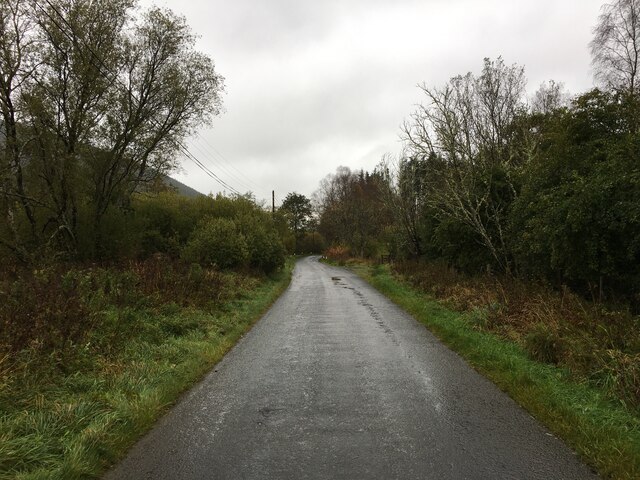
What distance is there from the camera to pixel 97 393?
532 cm

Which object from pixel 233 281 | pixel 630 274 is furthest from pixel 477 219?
pixel 233 281

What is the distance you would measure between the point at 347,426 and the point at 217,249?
1883 centimetres

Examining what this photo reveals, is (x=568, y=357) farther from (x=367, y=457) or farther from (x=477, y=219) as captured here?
(x=477, y=219)

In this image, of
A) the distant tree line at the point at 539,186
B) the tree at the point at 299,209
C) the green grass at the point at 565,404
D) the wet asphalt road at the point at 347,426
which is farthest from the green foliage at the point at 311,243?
the wet asphalt road at the point at 347,426

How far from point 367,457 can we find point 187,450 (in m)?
1.72

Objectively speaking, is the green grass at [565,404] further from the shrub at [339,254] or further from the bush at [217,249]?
the shrub at [339,254]

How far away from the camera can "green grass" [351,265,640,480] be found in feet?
13.1

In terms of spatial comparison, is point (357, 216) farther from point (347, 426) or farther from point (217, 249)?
point (347, 426)

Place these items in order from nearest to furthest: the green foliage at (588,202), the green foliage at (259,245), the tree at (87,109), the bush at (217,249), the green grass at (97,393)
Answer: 1. the green grass at (97,393)
2. the green foliage at (588,202)
3. the tree at (87,109)
4. the bush at (217,249)
5. the green foliage at (259,245)

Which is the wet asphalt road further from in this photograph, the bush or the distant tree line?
the bush

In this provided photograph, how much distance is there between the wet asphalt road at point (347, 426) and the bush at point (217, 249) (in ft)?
47.8

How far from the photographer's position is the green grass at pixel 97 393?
382cm

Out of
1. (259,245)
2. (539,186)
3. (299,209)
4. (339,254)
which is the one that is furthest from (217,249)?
(299,209)

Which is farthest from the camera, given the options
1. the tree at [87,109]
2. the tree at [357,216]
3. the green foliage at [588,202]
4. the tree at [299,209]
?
the tree at [299,209]
